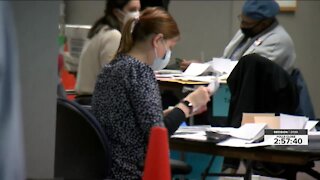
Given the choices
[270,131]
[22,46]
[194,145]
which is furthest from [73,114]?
[22,46]

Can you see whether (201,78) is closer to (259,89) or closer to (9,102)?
(259,89)

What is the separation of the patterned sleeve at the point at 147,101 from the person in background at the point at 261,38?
4.2 inches

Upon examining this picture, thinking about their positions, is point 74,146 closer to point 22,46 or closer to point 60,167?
point 60,167

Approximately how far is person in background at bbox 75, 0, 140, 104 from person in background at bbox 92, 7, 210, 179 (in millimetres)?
466

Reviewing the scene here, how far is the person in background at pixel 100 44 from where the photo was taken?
7.67ft

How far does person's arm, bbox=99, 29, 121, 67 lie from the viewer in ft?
7.23

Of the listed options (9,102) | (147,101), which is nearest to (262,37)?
(147,101)

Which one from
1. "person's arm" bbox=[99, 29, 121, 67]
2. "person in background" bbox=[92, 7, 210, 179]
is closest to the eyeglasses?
"person in background" bbox=[92, 7, 210, 179]

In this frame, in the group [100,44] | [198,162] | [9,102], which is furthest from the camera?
[100,44]

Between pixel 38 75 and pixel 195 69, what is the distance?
77 centimetres

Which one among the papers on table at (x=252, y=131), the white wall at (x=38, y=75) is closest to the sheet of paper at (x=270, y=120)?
the papers on table at (x=252, y=131)

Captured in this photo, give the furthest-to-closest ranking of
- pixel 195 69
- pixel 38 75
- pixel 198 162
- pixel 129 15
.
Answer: pixel 129 15 → pixel 198 162 → pixel 195 69 → pixel 38 75

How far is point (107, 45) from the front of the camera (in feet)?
7.72

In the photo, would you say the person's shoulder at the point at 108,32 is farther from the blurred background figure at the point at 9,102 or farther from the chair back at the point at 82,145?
the blurred background figure at the point at 9,102
